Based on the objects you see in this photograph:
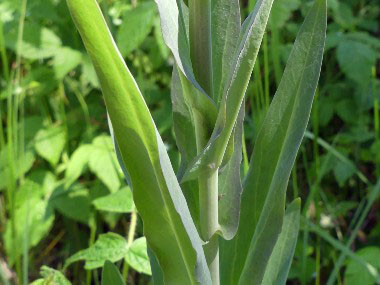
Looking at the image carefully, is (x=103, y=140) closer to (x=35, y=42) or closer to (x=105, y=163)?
(x=105, y=163)

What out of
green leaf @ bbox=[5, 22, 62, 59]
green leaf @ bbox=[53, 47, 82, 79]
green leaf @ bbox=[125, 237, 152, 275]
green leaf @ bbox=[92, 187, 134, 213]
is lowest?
green leaf @ bbox=[125, 237, 152, 275]

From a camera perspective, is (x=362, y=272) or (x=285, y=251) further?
(x=362, y=272)

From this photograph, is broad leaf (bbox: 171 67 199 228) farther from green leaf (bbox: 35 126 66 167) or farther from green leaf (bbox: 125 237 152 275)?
green leaf (bbox: 35 126 66 167)

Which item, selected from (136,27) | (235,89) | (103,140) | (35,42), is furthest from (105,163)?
(235,89)

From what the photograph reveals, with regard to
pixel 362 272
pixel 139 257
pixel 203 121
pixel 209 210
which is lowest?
pixel 362 272

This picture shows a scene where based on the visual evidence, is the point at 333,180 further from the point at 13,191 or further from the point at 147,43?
the point at 13,191

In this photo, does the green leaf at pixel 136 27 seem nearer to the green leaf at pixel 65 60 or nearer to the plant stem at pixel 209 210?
the green leaf at pixel 65 60

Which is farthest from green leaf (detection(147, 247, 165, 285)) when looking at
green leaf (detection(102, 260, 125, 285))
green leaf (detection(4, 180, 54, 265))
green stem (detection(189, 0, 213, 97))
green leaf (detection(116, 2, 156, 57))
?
green leaf (detection(116, 2, 156, 57))
